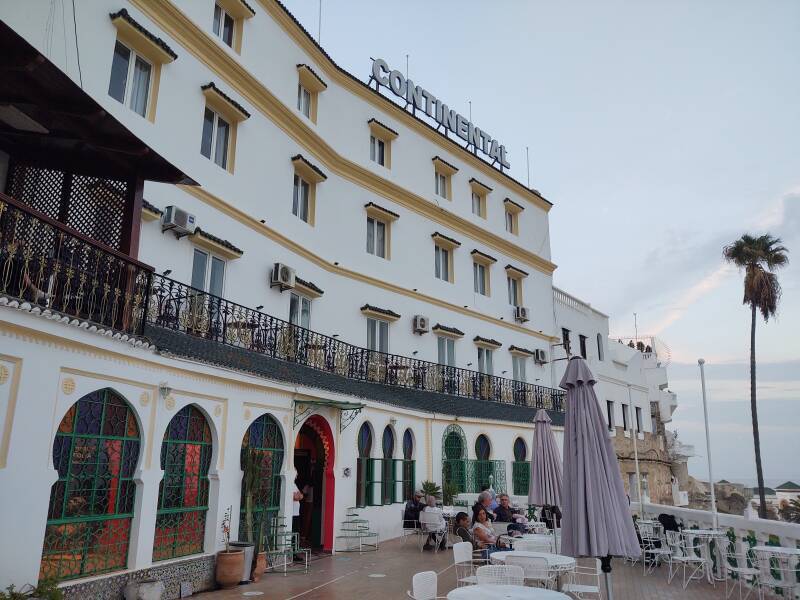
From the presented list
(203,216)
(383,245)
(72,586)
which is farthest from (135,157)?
(383,245)

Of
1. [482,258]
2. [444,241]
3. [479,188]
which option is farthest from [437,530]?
[479,188]

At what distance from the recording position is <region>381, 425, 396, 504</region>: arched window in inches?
629

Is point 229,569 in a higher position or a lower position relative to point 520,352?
lower

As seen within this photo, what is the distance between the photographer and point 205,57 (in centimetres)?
1351

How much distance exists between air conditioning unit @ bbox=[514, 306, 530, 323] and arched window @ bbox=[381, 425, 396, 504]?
10.2 meters

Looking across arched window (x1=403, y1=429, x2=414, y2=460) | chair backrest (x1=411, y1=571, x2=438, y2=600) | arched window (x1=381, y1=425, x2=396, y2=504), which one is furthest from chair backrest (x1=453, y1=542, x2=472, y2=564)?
arched window (x1=403, y1=429, x2=414, y2=460)

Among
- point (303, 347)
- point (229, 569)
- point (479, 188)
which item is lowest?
point (229, 569)

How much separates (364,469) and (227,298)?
5733mm

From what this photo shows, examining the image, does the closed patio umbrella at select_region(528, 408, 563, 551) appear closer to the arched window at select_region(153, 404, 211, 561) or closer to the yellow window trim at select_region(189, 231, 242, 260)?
the arched window at select_region(153, 404, 211, 561)

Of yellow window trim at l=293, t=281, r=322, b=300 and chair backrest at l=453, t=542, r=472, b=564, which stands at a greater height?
yellow window trim at l=293, t=281, r=322, b=300

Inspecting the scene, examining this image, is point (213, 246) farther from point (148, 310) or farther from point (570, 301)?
point (570, 301)

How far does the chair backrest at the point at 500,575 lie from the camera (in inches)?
277

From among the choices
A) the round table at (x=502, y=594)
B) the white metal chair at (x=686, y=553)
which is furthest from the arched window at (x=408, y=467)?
the round table at (x=502, y=594)

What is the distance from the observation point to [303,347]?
1431 centimetres
